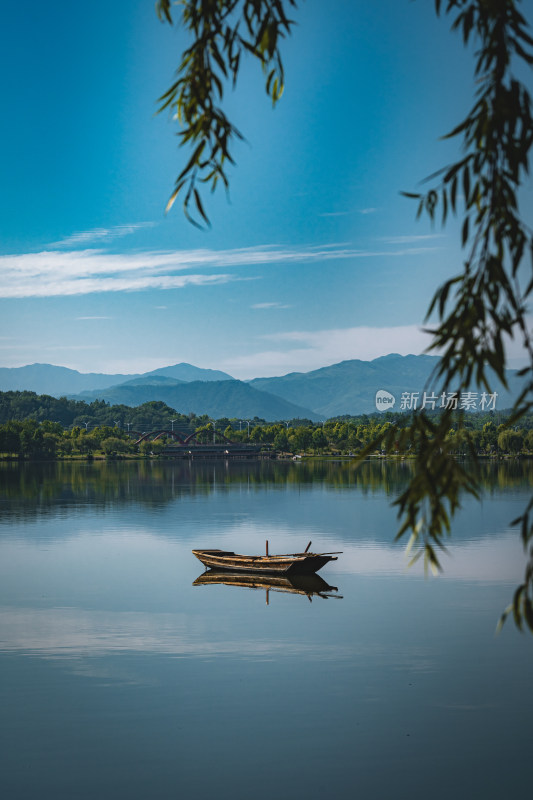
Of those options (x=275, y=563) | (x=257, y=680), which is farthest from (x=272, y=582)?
(x=257, y=680)

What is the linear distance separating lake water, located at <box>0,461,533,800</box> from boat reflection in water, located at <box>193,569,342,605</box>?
0.41 m

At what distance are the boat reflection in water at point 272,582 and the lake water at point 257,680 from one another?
406mm

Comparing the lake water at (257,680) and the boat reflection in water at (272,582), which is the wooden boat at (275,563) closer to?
the boat reflection in water at (272,582)

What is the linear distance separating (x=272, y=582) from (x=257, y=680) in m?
10.9

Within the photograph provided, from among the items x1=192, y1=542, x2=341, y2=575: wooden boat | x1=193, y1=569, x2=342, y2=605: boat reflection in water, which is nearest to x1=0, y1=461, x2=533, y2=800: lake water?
x1=193, y1=569, x2=342, y2=605: boat reflection in water

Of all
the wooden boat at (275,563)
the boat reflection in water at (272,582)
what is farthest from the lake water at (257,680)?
the wooden boat at (275,563)

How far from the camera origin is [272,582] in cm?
2644

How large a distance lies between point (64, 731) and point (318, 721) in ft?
13.0

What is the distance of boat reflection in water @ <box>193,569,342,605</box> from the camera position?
2545cm

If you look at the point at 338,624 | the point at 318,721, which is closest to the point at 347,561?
the point at 338,624

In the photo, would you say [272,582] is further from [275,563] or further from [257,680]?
[257,680]

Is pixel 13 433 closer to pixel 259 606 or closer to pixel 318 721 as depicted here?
pixel 259 606

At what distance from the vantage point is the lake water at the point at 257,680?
11.4 metres

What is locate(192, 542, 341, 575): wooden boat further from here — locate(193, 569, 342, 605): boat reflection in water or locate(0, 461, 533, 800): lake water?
locate(0, 461, 533, 800): lake water
